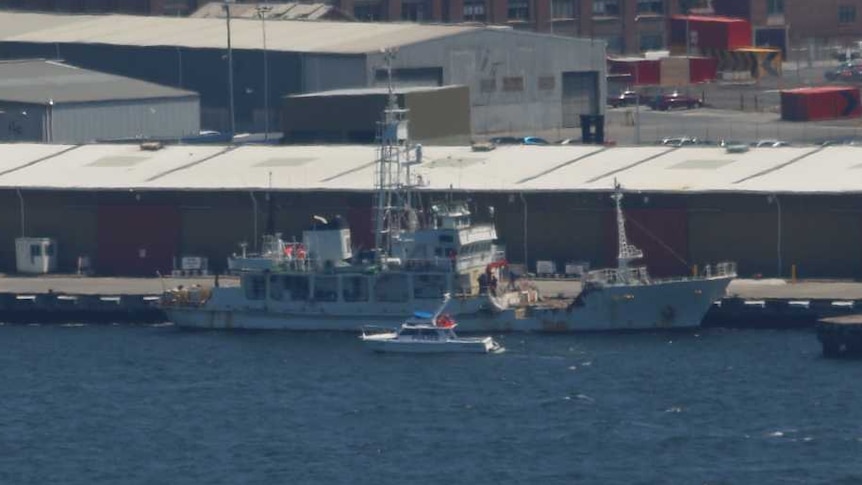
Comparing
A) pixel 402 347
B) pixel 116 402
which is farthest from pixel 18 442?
pixel 402 347

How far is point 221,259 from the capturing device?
295ft

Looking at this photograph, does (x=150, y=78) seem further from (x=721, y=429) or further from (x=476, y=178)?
(x=721, y=429)

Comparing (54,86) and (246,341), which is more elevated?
(54,86)

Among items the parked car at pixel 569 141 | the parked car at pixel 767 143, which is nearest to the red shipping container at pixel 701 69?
the parked car at pixel 569 141

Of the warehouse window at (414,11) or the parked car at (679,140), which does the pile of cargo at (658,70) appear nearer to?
the warehouse window at (414,11)

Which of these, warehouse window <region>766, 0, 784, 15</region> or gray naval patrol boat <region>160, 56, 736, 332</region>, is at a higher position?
warehouse window <region>766, 0, 784, 15</region>

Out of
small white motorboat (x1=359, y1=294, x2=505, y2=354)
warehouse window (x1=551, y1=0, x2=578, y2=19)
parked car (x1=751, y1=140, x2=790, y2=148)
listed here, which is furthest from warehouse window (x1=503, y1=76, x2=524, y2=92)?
small white motorboat (x1=359, y1=294, x2=505, y2=354)

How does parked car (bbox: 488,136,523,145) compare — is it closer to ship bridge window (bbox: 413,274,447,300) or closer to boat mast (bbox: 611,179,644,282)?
boat mast (bbox: 611,179,644,282)

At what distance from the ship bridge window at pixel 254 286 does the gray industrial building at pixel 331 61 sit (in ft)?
112

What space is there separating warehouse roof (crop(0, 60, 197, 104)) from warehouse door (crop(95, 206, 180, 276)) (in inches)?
905

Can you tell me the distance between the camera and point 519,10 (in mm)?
157250

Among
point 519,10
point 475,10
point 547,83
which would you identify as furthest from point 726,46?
point 547,83

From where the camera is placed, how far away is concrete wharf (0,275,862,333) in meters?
79.6

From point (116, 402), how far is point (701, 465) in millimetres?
17623
